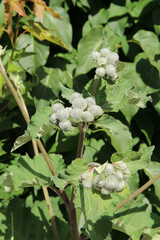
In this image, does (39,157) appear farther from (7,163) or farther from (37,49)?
(37,49)

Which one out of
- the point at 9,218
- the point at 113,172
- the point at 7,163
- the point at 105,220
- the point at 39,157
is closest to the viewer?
the point at 113,172

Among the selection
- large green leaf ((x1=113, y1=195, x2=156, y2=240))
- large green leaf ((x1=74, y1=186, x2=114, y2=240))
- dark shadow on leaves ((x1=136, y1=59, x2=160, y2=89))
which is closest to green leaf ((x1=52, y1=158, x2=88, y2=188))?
large green leaf ((x1=74, y1=186, x2=114, y2=240))

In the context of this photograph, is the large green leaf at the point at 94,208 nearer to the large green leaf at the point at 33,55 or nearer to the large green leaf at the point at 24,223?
the large green leaf at the point at 24,223

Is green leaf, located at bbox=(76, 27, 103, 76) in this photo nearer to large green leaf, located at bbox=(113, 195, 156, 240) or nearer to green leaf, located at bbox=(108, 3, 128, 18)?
green leaf, located at bbox=(108, 3, 128, 18)

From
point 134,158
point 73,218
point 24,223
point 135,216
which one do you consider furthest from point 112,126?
point 24,223

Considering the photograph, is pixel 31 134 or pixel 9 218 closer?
pixel 31 134

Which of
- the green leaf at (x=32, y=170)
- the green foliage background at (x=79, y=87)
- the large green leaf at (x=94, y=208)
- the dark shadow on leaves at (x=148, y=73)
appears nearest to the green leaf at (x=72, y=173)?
the large green leaf at (x=94, y=208)

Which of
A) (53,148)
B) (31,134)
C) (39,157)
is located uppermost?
(31,134)

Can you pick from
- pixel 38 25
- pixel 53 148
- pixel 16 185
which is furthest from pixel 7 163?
pixel 38 25
